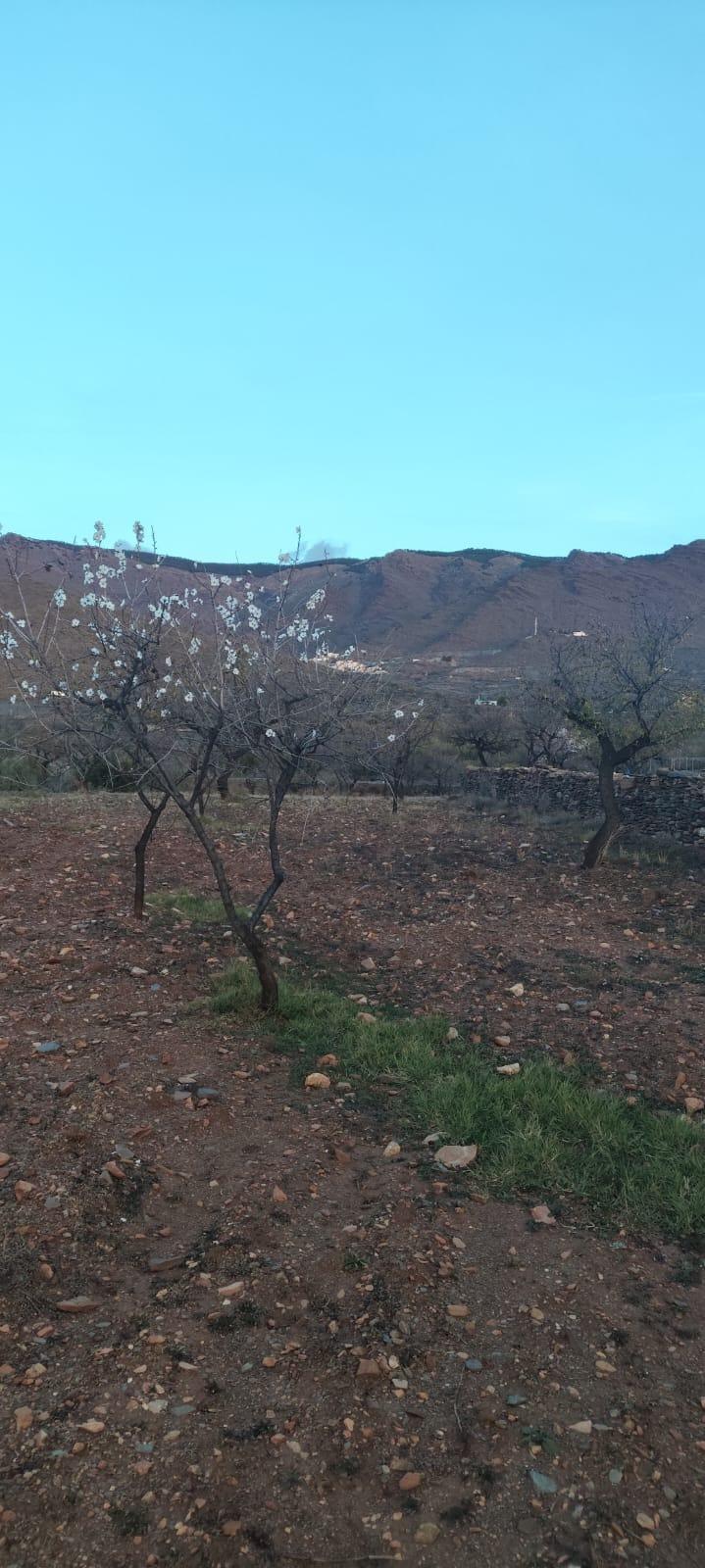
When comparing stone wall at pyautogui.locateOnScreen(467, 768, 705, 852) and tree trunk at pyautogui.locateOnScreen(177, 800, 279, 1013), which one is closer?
tree trunk at pyautogui.locateOnScreen(177, 800, 279, 1013)

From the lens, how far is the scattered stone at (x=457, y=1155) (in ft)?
15.0

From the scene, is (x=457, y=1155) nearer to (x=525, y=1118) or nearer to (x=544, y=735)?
(x=525, y=1118)

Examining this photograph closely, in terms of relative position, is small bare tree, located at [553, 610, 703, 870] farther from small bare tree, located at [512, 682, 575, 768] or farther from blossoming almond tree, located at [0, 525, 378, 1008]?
small bare tree, located at [512, 682, 575, 768]

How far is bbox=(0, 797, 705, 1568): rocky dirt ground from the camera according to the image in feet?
8.50

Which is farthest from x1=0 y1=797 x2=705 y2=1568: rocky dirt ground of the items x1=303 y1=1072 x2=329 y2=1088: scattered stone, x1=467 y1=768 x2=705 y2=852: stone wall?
x1=467 y1=768 x2=705 y2=852: stone wall

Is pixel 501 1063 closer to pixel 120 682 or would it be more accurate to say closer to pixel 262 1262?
pixel 262 1262

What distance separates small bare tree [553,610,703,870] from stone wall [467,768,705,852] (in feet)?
5.33

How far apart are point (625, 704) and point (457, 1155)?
27.9 feet

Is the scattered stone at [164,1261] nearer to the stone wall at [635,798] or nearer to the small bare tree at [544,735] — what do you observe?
the stone wall at [635,798]

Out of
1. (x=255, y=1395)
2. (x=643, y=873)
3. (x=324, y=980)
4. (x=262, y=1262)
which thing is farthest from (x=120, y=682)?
(x=643, y=873)

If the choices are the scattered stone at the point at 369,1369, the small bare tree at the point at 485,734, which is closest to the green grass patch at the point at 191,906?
the scattered stone at the point at 369,1369

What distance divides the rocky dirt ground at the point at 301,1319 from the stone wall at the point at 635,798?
718 cm

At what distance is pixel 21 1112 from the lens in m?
4.81

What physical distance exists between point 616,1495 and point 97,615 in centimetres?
563
